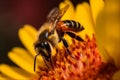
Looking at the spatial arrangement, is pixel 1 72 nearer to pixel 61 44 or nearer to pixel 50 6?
pixel 61 44

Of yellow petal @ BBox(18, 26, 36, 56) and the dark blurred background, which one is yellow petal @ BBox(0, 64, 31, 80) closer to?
yellow petal @ BBox(18, 26, 36, 56)

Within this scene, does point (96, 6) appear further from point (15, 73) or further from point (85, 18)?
point (15, 73)

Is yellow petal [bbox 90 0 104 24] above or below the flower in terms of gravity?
above

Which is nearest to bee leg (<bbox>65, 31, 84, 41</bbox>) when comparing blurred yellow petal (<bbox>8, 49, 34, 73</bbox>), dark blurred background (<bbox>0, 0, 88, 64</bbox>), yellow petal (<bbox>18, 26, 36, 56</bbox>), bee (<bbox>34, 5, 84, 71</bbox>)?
bee (<bbox>34, 5, 84, 71</bbox>)

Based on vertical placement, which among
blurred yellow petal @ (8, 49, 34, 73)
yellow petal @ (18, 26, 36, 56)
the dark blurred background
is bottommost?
blurred yellow petal @ (8, 49, 34, 73)

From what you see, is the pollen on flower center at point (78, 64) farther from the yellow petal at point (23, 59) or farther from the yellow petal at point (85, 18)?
the yellow petal at point (23, 59)

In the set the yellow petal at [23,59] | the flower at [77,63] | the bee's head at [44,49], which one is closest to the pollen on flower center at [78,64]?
the flower at [77,63]

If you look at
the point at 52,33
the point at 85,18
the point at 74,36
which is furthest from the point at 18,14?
the point at 52,33
